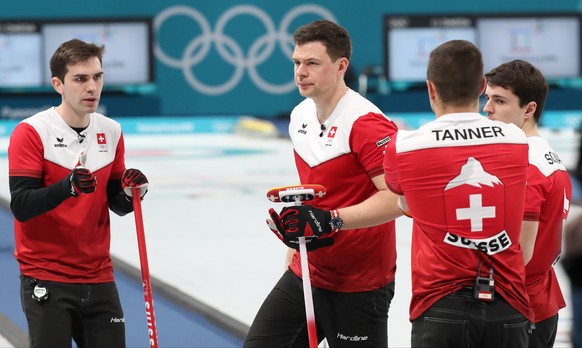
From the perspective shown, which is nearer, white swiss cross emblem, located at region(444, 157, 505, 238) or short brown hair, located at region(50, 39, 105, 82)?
white swiss cross emblem, located at region(444, 157, 505, 238)

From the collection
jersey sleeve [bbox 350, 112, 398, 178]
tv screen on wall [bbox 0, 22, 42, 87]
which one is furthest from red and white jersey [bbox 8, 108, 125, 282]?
tv screen on wall [bbox 0, 22, 42, 87]

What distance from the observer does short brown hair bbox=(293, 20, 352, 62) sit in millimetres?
4973

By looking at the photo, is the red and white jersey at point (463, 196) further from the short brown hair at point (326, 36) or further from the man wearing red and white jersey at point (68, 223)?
the man wearing red and white jersey at point (68, 223)

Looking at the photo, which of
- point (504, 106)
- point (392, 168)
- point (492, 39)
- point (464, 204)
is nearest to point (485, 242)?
point (464, 204)

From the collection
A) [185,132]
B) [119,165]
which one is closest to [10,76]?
[185,132]

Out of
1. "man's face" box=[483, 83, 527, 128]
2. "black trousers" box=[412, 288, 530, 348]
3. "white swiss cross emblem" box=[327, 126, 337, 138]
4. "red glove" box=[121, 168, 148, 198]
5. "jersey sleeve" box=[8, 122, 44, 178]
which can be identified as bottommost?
"black trousers" box=[412, 288, 530, 348]

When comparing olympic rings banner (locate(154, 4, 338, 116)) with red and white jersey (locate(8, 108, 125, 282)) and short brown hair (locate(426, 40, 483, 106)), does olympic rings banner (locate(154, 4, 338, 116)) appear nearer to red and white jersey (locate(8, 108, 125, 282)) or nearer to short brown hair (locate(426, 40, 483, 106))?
red and white jersey (locate(8, 108, 125, 282))

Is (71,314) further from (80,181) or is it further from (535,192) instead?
(535,192)

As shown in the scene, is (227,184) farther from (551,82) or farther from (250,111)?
(551,82)

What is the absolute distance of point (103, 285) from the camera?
5188 millimetres

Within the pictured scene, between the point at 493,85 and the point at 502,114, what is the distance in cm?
13

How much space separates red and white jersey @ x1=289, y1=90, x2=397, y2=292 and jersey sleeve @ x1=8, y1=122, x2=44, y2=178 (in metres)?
1.18

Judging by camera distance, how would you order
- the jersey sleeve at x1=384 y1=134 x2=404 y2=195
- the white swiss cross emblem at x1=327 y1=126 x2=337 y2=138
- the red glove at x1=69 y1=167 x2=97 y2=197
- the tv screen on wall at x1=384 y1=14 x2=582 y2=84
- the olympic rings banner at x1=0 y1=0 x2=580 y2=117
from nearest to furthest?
the jersey sleeve at x1=384 y1=134 x2=404 y2=195, the red glove at x1=69 y1=167 x2=97 y2=197, the white swiss cross emblem at x1=327 y1=126 x2=337 y2=138, the tv screen on wall at x1=384 y1=14 x2=582 y2=84, the olympic rings banner at x1=0 y1=0 x2=580 y2=117

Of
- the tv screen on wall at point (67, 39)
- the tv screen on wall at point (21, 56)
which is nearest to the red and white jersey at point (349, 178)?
the tv screen on wall at point (67, 39)
